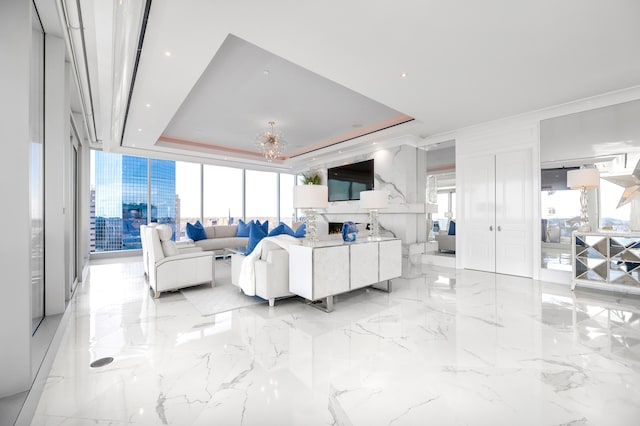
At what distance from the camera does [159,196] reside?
24.8ft

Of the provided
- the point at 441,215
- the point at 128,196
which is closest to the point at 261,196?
the point at 128,196

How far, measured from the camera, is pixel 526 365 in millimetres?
1887

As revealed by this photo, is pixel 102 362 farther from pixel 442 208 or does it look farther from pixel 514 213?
pixel 442 208

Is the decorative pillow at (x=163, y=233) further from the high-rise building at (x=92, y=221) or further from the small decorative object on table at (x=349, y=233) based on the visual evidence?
the high-rise building at (x=92, y=221)

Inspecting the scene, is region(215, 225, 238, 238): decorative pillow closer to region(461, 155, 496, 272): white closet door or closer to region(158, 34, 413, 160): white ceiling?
region(158, 34, 413, 160): white ceiling

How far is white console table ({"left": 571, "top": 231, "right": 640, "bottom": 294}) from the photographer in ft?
11.0

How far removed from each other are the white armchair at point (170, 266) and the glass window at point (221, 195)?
466 centimetres

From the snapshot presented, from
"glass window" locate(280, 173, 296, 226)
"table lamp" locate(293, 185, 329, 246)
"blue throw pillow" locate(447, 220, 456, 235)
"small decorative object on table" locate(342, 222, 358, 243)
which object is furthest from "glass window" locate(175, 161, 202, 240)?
"blue throw pillow" locate(447, 220, 456, 235)

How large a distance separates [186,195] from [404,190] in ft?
19.7

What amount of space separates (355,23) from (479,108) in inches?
113

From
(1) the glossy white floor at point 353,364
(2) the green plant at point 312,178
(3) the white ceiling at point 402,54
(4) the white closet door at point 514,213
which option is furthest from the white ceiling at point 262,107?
(1) the glossy white floor at point 353,364

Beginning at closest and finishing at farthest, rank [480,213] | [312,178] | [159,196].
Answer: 1. [480,213]
2. [159,196]
3. [312,178]

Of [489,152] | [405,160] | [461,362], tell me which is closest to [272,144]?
[405,160]

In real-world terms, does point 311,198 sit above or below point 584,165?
below
